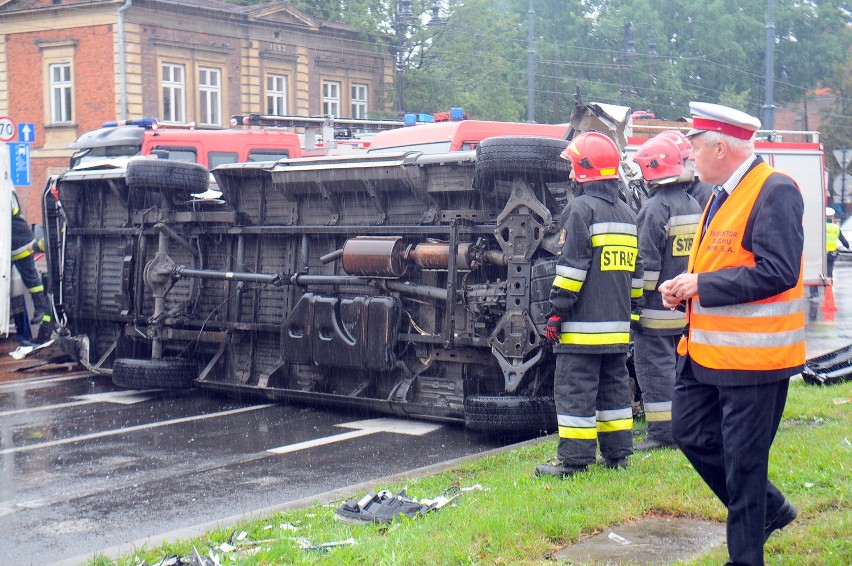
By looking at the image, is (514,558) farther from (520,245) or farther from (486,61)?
(486,61)

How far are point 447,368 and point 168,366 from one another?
2.68 m

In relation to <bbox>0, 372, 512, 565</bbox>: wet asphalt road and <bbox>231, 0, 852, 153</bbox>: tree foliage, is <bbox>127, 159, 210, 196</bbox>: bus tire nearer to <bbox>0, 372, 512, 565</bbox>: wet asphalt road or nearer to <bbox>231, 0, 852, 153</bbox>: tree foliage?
<bbox>0, 372, 512, 565</bbox>: wet asphalt road

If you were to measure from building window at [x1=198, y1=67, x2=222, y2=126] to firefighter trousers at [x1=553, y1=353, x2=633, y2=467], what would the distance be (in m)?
29.9

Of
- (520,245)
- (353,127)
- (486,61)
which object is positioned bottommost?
(520,245)

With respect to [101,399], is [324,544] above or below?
above

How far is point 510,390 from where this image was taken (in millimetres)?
7523

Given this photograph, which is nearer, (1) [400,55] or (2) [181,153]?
(2) [181,153]

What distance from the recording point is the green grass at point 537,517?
4414mm

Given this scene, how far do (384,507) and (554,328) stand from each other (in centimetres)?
142

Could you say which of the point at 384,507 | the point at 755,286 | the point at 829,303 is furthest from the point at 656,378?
the point at 829,303

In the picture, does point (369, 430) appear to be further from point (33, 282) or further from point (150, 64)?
point (150, 64)

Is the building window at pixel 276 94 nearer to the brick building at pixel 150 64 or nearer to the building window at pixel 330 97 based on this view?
the brick building at pixel 150 64

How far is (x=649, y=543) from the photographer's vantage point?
4617mm

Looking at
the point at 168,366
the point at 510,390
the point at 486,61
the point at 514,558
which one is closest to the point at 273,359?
the point at 168,366
